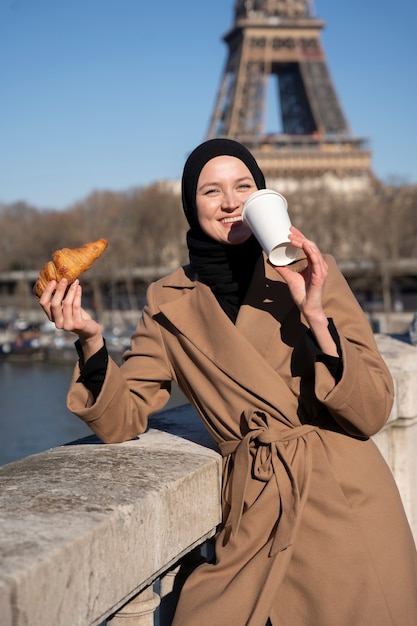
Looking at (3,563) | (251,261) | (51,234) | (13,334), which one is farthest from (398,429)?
(51,234)

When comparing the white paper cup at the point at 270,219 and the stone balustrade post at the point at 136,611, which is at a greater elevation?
the white paper cup at the point at 270,219

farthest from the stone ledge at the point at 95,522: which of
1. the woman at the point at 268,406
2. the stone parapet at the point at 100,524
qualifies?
A: the woman at the point at 268,406

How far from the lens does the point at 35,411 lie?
23297 millimetres

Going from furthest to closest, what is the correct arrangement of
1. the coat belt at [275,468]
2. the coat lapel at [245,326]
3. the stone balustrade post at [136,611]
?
1. the coat lapel at [245,326]
2. the coat belt at [275,468]
3. the stone balustrade post at [136,611]

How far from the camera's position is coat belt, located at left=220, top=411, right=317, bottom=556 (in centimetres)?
187

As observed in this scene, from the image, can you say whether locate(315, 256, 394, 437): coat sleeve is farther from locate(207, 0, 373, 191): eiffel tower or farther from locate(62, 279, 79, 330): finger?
locate(207, 0, 373, 191): eiffel tower

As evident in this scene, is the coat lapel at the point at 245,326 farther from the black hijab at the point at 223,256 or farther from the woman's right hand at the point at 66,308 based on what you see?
the woman's right hand at the point at 66,308

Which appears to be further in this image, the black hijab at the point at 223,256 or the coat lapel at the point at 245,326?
the black hijab at the point at 223,256

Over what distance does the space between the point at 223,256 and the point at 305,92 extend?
57.0 meters

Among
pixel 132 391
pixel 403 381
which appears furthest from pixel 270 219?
pixel 403 381

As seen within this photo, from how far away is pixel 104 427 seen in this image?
2148 mm

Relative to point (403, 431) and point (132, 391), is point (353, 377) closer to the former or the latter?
point (132, 391)

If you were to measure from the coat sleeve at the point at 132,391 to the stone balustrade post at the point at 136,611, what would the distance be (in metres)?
0.49

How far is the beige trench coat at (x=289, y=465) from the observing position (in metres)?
1.84
